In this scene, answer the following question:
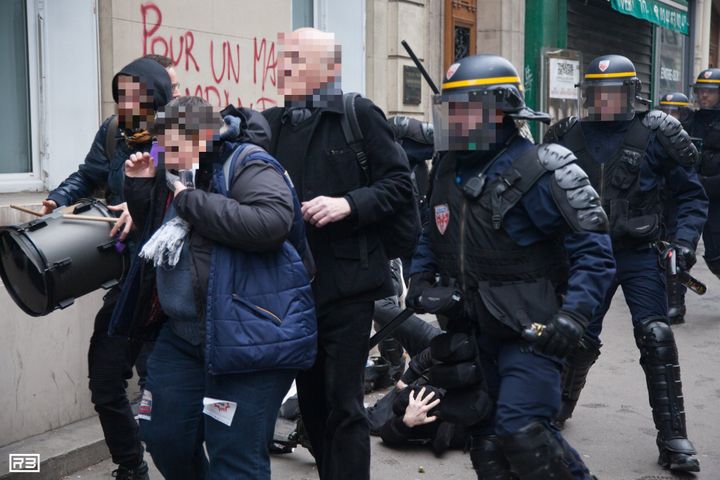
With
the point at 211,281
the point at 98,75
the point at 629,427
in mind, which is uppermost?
the point at 98,75

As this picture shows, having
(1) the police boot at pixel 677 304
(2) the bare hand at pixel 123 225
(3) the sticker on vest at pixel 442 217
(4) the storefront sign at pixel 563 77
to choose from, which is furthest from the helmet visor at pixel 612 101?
(4) the storefront sign at pixel 563 77

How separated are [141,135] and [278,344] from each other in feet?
4.43

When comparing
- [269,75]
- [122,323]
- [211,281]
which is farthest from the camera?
[269,75]

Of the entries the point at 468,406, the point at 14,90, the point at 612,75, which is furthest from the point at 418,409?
the point at 14,90

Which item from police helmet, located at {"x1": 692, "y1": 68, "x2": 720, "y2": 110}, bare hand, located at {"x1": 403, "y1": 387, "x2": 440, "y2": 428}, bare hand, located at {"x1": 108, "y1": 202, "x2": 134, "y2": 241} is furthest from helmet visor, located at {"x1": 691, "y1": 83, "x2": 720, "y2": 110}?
bare hand, located at {"x1": 108, "y1": 202, "x2": 134, "y2": 241}

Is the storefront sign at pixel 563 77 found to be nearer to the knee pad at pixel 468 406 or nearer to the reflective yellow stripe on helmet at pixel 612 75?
the reflective yellow stripe on helmet at pixel 612 75

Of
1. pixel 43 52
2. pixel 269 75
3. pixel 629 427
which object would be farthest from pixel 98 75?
pixel 629 427

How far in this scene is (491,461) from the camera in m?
3.73

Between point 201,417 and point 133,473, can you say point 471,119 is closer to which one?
point 201,417

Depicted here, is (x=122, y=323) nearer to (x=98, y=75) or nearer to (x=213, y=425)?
(x=213, y=425)

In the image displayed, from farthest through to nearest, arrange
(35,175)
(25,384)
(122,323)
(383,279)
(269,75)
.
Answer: (269,75) → (35,175) → (25,384) → (383,279) → (122,323)

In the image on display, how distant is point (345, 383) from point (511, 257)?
2.57ft

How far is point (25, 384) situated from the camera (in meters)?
5.17

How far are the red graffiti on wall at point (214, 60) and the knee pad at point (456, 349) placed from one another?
315 cm
